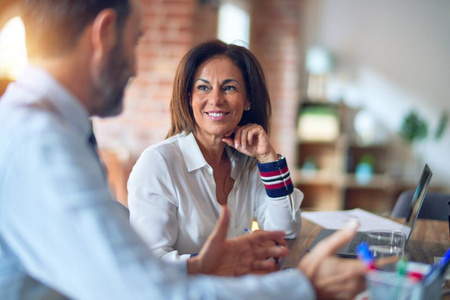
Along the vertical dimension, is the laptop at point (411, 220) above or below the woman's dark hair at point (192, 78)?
below

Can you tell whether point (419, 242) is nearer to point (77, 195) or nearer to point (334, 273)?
point (334, 273)

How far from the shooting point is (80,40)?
89 cm

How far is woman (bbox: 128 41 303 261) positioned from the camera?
162cm

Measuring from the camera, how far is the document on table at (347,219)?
6.48ft

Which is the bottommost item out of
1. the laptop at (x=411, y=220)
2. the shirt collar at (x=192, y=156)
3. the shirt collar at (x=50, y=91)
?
the laptop at (x=411, y=220)

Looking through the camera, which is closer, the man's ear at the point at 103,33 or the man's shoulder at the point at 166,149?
the man's ear at the point at 103,33

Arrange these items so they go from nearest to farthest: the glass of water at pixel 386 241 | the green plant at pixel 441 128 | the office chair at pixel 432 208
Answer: the glass of water at pixel 386 241 < the office chair at pixel 432 208 < the green plant at pixel 441 128

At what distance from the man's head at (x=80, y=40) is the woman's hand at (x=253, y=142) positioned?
947 millimetres

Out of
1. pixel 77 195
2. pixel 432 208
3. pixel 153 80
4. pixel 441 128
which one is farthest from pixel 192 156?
pixel 441 128

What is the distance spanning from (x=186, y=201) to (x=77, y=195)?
89cm

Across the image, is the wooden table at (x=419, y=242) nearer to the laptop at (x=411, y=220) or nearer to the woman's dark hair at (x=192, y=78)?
the laptop at (x=411, y=220)

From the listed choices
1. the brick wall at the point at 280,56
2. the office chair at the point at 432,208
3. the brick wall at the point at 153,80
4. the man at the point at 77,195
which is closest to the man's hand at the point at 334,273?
the man at the point at 77,195

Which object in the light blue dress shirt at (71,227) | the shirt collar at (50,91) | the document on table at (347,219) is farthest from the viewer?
the document on table at (347,219)

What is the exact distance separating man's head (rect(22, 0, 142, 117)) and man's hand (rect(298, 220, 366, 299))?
0.49 m
